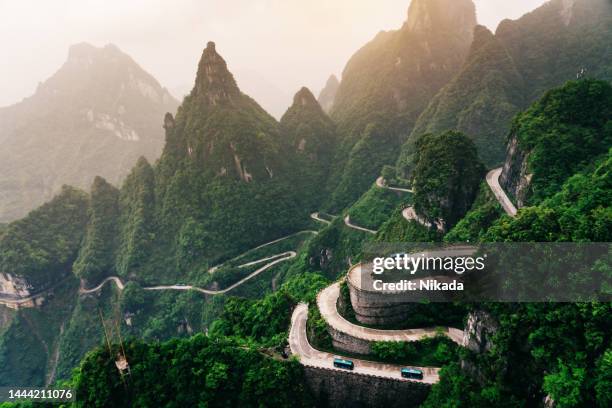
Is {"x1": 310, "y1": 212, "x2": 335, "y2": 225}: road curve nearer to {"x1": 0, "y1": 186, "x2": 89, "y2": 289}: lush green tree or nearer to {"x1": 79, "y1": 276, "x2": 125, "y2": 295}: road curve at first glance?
{"x1": 79, "y1": 276, "x2": 125, "y2": 295}: road curve

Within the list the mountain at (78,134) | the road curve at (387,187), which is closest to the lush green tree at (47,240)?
the mountain at (78,134)

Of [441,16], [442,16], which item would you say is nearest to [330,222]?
[441,16]

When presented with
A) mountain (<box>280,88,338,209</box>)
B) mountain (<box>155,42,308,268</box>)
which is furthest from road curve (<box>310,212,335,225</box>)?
mountain (<box>280,88,338,209</box>)

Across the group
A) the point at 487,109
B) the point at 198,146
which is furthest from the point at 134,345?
the point at 487,109

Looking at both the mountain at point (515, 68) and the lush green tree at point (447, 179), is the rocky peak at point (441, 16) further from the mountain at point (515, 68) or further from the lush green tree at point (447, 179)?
the lush green tree at point (447, 179)

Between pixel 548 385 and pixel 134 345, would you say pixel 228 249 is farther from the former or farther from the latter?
pixel 548 385

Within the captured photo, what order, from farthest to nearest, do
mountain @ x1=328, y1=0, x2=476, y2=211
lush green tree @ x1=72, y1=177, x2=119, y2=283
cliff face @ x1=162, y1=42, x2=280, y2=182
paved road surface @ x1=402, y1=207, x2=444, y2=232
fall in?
mountain @ x1=328, y1=0, x2=476, y2=211 → cliff face @ x1=162, y1=42, x2=280, y2=182 → lush green tree @ x1=72, y1=177, x2=119, y2=283 → paved road surface @ x1=402, y1=207, x2=444, y2=232

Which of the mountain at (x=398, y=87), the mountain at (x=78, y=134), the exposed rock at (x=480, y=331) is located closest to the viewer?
the exposed rock at (x=480, y=331)

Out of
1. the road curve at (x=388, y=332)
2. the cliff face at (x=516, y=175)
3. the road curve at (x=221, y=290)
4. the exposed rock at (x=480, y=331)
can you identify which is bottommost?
the road curve at (x=221, y=290)

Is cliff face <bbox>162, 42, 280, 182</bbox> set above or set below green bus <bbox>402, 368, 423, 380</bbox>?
above
